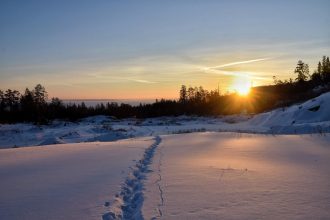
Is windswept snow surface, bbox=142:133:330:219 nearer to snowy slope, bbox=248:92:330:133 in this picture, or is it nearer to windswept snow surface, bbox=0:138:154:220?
windswept snow surface, bbox=0:138:154:220

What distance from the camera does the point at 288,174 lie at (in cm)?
761

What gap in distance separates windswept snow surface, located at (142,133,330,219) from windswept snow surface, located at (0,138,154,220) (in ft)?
2.62

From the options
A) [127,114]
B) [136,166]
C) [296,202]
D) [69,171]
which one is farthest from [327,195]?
[127,114]

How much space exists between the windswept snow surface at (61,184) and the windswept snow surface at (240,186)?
2.62ft

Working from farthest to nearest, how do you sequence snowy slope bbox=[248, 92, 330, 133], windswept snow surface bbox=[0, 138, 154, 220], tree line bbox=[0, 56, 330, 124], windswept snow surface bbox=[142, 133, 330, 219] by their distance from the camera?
tree line bbox=[0, 56, 330, 124] → snowy slope bbox=[248, 92, 330, 133] → windswept snow surface bbox=[0, 138, 154, 220] → windswept snow surface bbox=[142, 133, 330, 219]

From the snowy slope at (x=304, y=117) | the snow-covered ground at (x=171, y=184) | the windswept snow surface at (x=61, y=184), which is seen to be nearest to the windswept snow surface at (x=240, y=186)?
the snow-covered ground at (x=171, y=184)

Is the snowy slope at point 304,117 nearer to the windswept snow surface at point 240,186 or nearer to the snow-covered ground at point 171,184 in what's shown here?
the snow-covered ground at point 171,184

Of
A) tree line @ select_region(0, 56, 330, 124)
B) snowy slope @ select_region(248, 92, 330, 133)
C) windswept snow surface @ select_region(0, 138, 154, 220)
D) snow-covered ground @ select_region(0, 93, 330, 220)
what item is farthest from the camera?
tree line @ select_region(0, 56, 330, 124)

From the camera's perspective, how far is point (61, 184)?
714cm

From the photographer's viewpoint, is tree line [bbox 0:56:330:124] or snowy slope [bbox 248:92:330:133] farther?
tree line [bbox 0:56:330:124]

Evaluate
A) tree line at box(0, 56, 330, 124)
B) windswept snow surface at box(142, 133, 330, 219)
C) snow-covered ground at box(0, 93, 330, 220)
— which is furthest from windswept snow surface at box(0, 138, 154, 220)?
tree line at box(0, 56, 330, 124)

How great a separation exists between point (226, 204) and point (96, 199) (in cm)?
216

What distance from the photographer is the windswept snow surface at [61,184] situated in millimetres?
5391

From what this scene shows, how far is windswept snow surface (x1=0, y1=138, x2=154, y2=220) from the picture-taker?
5.39 m
